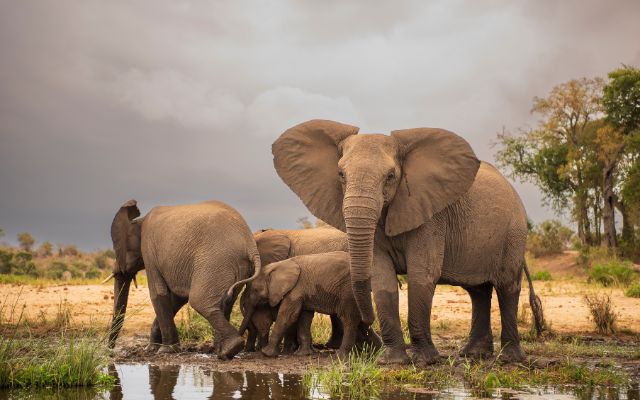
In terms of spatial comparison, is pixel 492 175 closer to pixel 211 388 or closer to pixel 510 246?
pixel 510 246

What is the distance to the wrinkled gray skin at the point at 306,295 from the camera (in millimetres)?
10219

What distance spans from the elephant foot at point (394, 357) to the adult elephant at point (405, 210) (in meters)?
0.01

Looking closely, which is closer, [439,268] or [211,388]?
[211,388]

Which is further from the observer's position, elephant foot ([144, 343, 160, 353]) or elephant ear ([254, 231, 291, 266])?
elephant ear ([254, 231, 291, 266])

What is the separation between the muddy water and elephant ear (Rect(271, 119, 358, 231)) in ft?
6.49

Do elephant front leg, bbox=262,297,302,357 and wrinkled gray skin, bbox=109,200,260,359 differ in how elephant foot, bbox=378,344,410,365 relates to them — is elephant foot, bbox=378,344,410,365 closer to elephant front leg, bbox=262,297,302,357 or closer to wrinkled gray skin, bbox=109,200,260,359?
elephant front leg, bbox=262,297,302,357

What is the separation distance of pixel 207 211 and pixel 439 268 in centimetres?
338

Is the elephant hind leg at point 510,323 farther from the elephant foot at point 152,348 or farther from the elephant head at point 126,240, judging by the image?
the elephant head at point 126,240

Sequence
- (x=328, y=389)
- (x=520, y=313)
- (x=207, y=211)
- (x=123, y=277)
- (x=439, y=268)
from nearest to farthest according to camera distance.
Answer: (x=328, y=389) < (x=439, y=268) < (x=207, y=211) < (x=123, y=277) < (x=520, y=313)

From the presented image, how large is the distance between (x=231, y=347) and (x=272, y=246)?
228 centimetres

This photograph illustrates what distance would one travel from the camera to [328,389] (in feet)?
25.0

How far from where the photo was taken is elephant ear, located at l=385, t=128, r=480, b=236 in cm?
911

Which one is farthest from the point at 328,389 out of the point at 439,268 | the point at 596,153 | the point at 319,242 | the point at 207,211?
the point at 596,153

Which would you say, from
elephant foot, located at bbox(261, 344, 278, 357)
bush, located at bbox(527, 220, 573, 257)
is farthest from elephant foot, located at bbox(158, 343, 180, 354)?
bush, located at bbox(527, 220, 573, 257)
